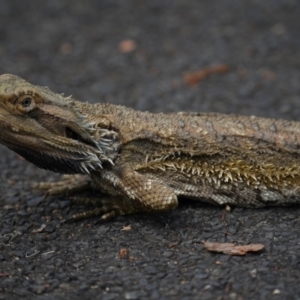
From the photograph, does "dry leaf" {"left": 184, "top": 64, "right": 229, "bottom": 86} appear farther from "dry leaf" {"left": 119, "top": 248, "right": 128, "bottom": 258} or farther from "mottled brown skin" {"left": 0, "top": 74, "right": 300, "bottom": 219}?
"dry leaf" {"left": 119, "top": 248, "right": 128, "bottom": 258}

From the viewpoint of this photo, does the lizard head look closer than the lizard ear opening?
Yes

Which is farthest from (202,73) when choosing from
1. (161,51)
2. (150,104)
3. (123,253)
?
(123,253)

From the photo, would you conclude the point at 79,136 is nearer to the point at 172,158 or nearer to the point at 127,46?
the point at 172,158

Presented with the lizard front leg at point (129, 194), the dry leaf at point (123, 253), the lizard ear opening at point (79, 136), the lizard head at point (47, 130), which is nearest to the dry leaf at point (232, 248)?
the lizard front leg at point (129, 194)

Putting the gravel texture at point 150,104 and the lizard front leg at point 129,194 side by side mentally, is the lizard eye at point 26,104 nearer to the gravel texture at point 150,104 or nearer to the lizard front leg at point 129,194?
the lizard front leg at point 129,194

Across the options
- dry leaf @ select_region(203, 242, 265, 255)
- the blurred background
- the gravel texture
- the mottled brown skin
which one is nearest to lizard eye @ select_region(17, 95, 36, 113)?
the mottled brown skin

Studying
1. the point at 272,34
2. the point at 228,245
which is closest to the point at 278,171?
the point at 228,245

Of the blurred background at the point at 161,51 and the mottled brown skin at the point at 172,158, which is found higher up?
the blurred background at the point at 161,51
